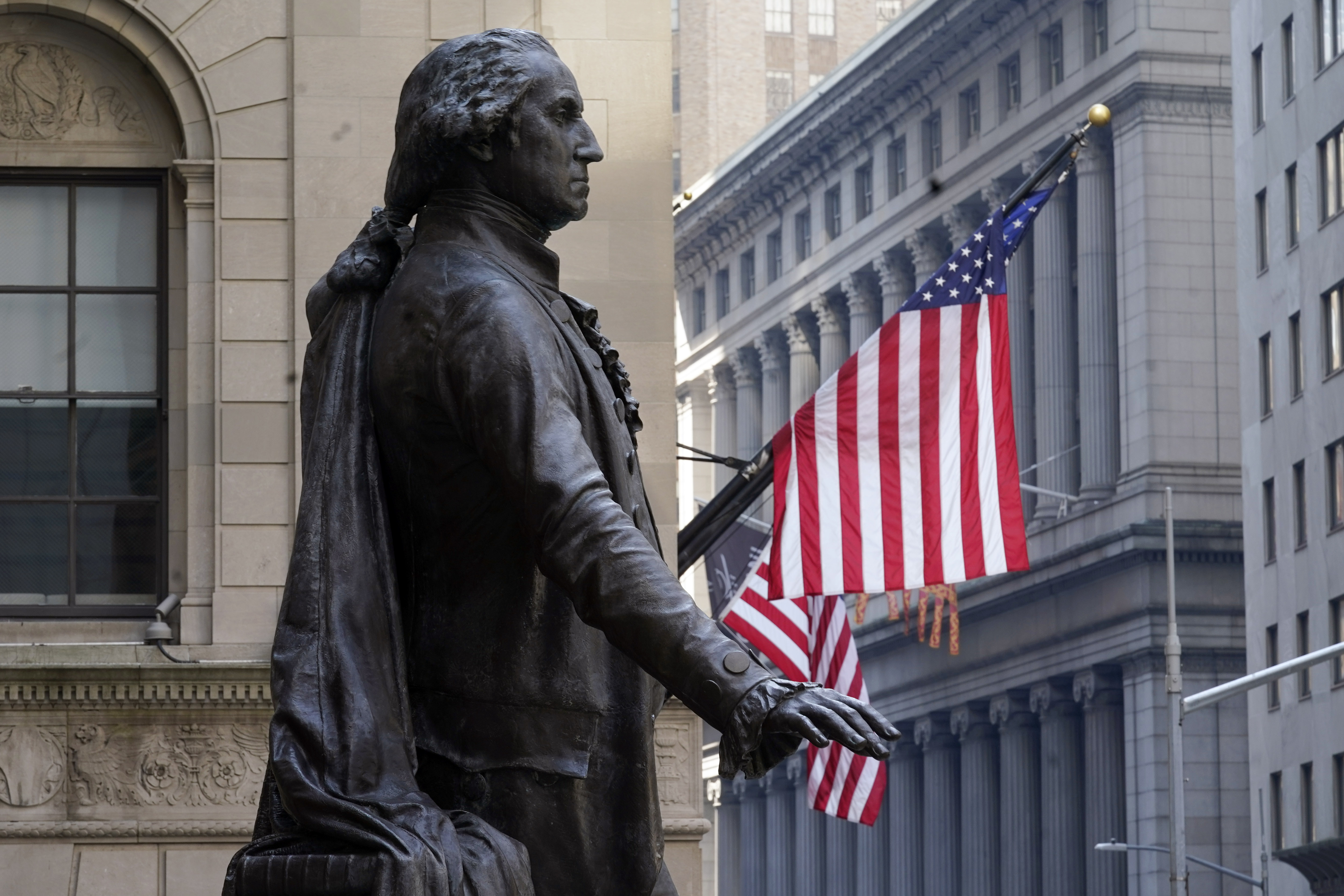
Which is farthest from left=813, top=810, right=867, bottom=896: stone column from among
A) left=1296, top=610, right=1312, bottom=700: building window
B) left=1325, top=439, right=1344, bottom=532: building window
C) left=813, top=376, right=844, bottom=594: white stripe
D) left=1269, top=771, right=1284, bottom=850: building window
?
left=813, top=376, right=844, bottom=594: white stripe

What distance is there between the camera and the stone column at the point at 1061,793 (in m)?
78.7

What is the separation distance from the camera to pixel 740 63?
132m

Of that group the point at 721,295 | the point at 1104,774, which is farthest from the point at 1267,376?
the point at 721,295

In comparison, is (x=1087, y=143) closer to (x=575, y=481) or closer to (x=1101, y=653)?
(x=1101, y=653)

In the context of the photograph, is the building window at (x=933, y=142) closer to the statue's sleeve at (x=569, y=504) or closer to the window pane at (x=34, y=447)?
the window pane at (x=34, y=447)

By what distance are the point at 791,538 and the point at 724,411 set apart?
93.0 metres

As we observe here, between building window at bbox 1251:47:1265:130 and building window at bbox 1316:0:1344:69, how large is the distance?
3.21 meters

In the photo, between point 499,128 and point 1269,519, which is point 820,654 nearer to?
point 499,128

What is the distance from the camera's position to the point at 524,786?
15.2 feet

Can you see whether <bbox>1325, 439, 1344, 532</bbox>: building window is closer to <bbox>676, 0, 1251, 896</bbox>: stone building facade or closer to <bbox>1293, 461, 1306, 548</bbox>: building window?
<bbox>1293, 461, 1306, 548</bbox>: building window

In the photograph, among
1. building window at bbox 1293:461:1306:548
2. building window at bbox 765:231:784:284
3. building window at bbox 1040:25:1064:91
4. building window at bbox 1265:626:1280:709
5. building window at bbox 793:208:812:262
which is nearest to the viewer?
building window at bbox 1293:461:1306:548

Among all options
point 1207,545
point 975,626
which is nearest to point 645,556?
point 1207,545

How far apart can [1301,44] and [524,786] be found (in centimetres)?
5944

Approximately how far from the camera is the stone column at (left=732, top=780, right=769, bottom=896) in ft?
350
